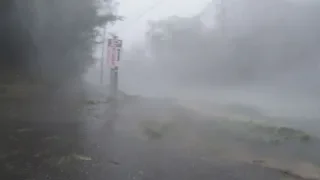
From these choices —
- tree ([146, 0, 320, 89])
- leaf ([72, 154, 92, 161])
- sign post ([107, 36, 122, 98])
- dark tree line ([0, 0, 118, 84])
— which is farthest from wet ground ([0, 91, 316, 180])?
tree ([146, 0, 320, 89])

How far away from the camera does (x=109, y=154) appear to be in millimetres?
3104

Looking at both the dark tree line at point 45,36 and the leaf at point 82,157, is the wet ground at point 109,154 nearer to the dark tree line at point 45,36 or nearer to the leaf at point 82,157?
the leaf at point 82,157

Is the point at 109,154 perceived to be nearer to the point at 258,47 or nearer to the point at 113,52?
the point at 113,52

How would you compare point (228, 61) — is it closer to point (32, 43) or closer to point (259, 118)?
point (259, 118)

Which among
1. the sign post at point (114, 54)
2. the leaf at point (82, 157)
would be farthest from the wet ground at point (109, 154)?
the sign post at point (114, 54)

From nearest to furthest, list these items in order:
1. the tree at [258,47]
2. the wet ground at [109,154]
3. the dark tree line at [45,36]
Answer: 1. the wet ground at [109,154]
2. the dark tree line at [45,36]
3. the tree at [258,47]

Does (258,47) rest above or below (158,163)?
above

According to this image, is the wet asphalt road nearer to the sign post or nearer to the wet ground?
the wet ground

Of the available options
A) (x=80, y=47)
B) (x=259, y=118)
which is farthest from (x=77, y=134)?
(x=80, y=47)

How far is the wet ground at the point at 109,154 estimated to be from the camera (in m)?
2.62

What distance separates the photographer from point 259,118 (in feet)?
17.7

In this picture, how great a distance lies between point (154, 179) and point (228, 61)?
5.99 meters

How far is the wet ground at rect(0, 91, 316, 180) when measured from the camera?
103 inches

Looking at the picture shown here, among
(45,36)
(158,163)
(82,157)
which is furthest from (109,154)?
(45,36)
